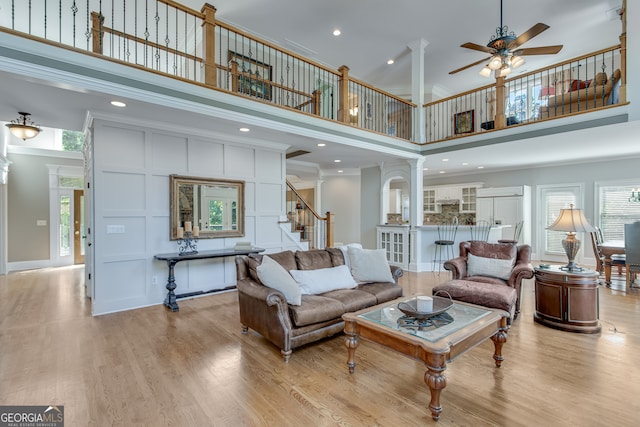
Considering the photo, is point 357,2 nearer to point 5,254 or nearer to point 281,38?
point 281,38

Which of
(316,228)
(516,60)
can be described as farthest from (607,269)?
(316,228)

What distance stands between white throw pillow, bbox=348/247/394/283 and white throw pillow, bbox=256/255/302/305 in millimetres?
1181

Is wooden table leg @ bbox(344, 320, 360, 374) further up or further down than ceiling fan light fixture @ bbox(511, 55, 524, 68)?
Result: further down

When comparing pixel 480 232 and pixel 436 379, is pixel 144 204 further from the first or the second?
pixel 480 232

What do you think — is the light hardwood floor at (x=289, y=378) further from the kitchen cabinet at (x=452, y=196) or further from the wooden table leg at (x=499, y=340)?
the kitchen cabinet at (x=452, y=196)

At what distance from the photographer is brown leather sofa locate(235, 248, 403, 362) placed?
275 cm

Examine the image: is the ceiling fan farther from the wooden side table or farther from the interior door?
the interior door

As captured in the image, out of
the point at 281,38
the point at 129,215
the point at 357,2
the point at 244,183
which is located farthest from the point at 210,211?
the point at 357,2

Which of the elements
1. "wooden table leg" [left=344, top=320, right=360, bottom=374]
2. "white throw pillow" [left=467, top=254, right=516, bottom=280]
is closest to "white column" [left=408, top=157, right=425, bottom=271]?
"white throw pillow" [left=467, top=254, right=516, bottom=280]

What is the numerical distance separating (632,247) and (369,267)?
4.41 metres

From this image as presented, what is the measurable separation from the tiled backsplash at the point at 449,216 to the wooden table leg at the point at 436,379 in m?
7.99

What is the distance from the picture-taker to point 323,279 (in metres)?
3.47

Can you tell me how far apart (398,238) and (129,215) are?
5.51 metres

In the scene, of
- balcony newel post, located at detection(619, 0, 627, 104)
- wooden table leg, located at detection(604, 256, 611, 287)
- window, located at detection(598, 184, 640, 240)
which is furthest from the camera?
window, located at detection(598, 184, 640, 240)
